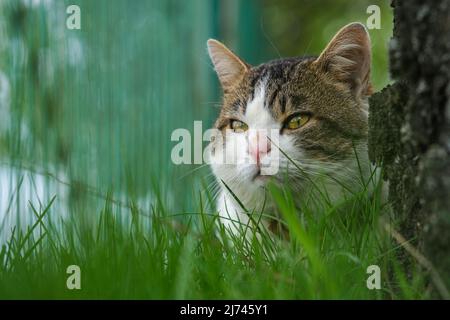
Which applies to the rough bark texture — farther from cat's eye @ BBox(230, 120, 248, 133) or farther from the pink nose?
cat's eye @ BBox(230, 120, 248, 133)

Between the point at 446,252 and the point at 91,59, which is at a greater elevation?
the point at 91,59

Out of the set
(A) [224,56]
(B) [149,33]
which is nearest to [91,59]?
(A) [224,56]

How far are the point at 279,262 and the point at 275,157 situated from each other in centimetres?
73

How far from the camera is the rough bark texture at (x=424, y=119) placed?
144 centimetres

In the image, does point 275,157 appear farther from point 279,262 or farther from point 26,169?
point 26,169

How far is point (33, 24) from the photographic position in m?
2.73

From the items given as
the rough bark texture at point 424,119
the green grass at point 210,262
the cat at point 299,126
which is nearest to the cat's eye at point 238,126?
the cat at point 299,126

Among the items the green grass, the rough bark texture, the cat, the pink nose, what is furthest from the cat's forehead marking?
the rough bark texture

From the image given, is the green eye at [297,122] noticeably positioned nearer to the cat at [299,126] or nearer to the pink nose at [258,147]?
the cat at [299,126]

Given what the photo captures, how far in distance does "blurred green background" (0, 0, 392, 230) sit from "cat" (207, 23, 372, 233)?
0.16 metres

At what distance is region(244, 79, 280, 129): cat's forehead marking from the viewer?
2574mm

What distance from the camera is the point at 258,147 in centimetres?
242

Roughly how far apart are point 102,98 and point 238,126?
724 mm

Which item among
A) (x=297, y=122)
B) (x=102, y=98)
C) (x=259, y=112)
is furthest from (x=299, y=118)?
(x=102, y=98)
